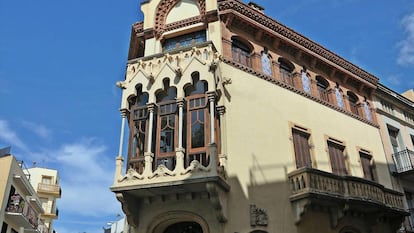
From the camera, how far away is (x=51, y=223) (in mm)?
47344

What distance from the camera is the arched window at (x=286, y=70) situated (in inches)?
687

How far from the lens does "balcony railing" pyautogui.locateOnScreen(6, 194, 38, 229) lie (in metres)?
27.5

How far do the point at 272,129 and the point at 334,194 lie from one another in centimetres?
344

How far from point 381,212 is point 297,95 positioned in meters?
6.07

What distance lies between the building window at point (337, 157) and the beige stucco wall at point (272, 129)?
323 mm

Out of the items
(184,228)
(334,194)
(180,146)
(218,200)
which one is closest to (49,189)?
(184,228)

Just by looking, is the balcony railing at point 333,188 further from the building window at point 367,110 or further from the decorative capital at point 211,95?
the building window at point 367,110

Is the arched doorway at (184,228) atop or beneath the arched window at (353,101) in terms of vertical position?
beneath

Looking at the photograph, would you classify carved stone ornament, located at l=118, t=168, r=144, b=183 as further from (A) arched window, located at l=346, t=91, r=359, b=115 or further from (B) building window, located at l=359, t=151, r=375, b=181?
(A) arched window, located at l=346, t=91, r=359, b=115

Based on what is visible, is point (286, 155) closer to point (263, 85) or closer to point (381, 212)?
point (263, 85)

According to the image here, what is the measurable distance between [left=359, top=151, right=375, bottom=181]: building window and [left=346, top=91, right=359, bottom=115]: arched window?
2561mm

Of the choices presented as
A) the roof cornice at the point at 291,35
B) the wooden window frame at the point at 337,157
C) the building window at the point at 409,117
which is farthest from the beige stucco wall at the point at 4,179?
the building window at the point at 409,117

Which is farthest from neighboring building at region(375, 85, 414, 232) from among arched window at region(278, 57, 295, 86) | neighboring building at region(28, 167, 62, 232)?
neighboring building at region(28, 167, 62, 232)

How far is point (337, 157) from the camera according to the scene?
17172 mm
